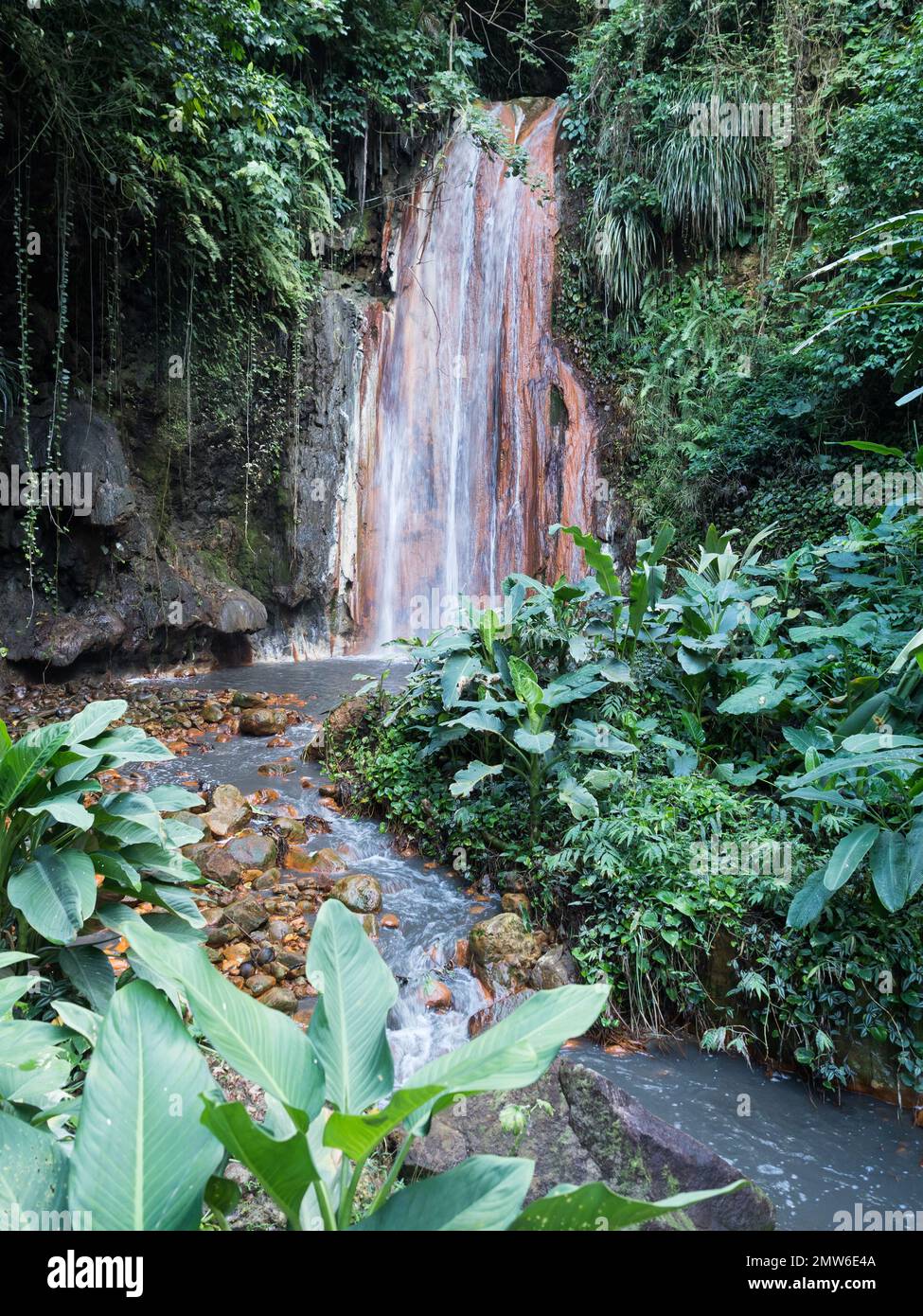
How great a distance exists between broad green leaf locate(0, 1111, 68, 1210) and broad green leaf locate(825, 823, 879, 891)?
2812 mm

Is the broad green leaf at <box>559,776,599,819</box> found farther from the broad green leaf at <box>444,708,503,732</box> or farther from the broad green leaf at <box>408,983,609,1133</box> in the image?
the broad green leaf at <box>408,983,609,1133</box>

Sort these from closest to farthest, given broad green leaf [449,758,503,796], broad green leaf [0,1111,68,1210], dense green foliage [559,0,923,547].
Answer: broad green leaf [0,1111,68,1210] → broad green leaf [449,758,503,796] → dense green foliage [559,0,923,547]

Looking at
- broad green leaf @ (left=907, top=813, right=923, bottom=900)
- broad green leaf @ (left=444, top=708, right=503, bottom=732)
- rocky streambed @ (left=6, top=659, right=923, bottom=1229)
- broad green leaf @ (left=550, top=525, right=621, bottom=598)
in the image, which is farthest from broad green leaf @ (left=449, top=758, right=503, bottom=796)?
broad green leaf @ (left=907, top=813, right=923, bottom=900)

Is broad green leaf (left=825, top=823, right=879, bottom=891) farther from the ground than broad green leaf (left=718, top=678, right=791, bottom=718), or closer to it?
closer to it

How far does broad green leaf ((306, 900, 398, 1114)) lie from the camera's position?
1149 mm

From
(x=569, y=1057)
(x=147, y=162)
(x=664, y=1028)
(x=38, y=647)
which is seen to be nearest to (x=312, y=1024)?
(x=569, y=1057)

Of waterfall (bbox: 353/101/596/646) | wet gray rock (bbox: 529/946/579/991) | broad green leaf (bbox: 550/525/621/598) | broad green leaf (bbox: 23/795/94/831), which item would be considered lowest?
wet gray rock (bbox: 529/946/579/991)

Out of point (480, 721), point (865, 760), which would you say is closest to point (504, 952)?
point (480, 721)

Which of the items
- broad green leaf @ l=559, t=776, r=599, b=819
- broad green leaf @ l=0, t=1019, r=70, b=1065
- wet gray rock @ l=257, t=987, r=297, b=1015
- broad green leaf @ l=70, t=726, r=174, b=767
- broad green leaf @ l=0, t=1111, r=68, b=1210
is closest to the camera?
broad green leaf @ l=0, t=1111, r=68, b=1210

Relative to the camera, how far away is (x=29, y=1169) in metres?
1.05

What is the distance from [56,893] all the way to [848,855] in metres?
2.89

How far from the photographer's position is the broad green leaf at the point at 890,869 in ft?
9.72

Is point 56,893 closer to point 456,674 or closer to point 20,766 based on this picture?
point 20,766

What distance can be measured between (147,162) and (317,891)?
7.19 metres
